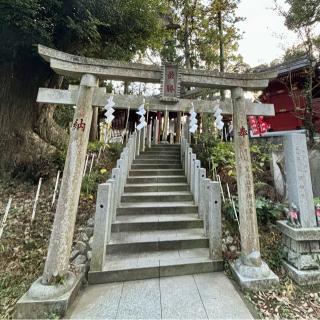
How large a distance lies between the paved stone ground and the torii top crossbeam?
349 centimetres

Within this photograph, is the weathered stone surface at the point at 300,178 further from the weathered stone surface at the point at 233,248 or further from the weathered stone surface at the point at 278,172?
the weathered stone surface at the point at 278,172

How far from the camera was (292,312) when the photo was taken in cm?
268

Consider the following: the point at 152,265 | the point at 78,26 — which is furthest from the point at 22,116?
the point at 152,265

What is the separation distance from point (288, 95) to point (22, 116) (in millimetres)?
12057

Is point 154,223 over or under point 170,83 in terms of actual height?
under

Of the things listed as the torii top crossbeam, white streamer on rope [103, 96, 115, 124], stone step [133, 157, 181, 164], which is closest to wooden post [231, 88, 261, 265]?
the torii top crossbeam

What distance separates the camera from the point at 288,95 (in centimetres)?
1051

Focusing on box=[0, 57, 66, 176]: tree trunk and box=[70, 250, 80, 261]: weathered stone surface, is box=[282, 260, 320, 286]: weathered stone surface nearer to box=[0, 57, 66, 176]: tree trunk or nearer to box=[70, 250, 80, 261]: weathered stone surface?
box=[70, 250, 80, 261]: weathered stone surface

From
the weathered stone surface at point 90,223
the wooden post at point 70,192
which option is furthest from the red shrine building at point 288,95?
the weathered stone surface at point 90,223

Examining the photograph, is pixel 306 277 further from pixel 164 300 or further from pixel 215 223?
pixel 164 300

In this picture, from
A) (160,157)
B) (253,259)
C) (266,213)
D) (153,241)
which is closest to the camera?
(253,259)

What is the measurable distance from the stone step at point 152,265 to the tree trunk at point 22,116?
409 centimetres

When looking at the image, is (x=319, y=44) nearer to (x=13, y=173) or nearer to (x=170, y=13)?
(x=170, y=13)

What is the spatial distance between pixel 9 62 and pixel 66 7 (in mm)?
2347
